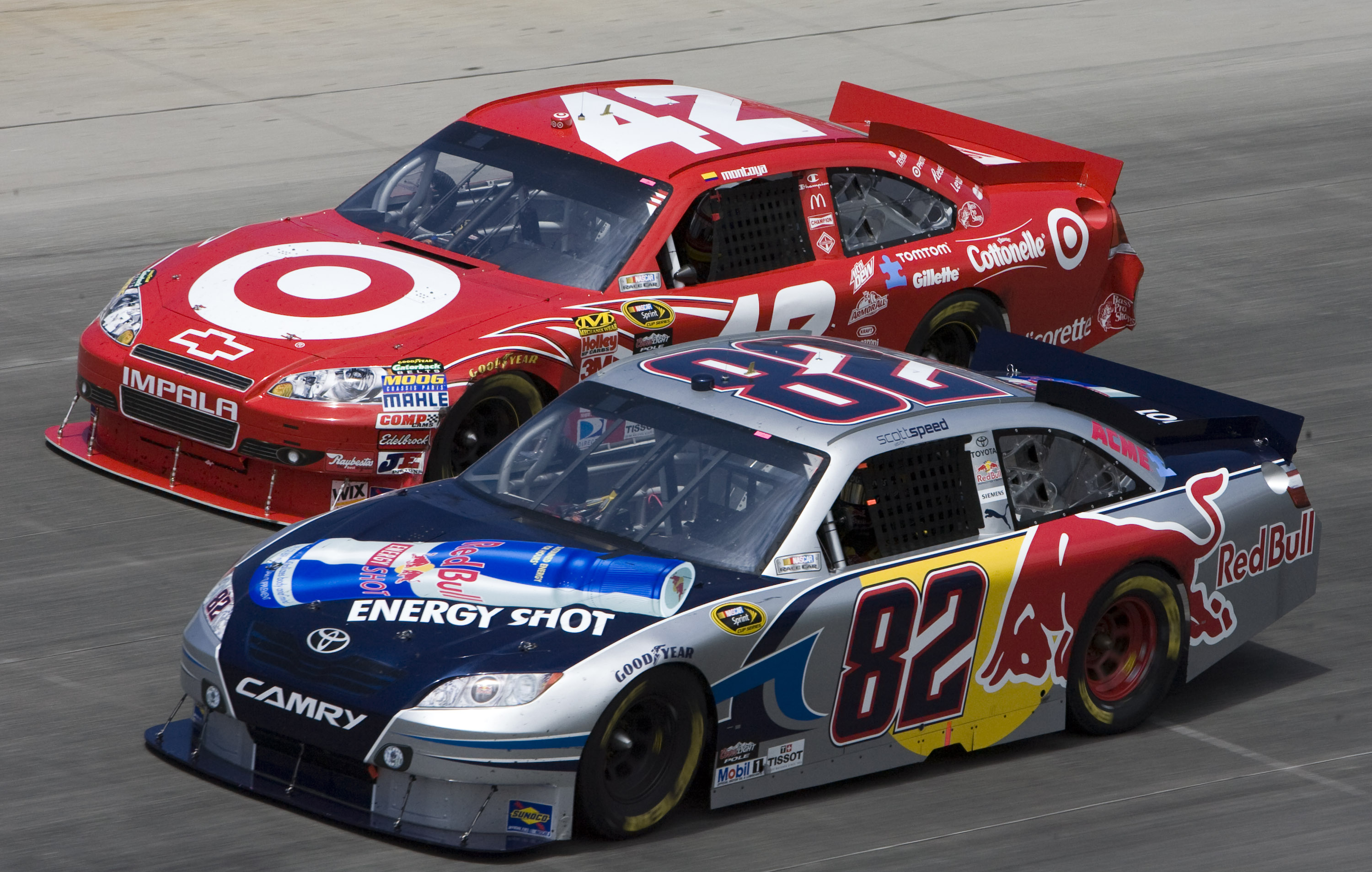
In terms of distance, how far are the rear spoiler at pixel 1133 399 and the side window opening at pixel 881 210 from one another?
1541 millimetres

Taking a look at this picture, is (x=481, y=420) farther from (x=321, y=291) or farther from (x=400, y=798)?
(x=400, y=798)

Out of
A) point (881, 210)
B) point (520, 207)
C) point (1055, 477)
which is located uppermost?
point (881, 210)

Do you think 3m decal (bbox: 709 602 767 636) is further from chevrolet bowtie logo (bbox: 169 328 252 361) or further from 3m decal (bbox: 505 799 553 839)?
chevrolet bowtie logo (bbox: 169 328 252 361)

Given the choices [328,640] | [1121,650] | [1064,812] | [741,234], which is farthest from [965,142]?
[328,640]

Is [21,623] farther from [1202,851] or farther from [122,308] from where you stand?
[1202,851]

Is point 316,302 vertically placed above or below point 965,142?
below

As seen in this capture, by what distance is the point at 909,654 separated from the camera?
670cm

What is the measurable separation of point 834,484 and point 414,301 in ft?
9.96

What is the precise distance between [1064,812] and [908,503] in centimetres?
112

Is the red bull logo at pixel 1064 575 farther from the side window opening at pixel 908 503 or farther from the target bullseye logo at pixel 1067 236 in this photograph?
the target bullseye logo at pixel 1067 236

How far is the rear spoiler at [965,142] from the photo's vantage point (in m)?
11.0

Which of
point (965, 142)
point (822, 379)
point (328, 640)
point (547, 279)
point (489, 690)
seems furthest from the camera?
point (965, 142)

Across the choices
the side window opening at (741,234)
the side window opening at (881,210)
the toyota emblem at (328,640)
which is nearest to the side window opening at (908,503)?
the toyota emblem at (328,640)

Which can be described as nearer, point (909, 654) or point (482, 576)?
point (482, 576)
